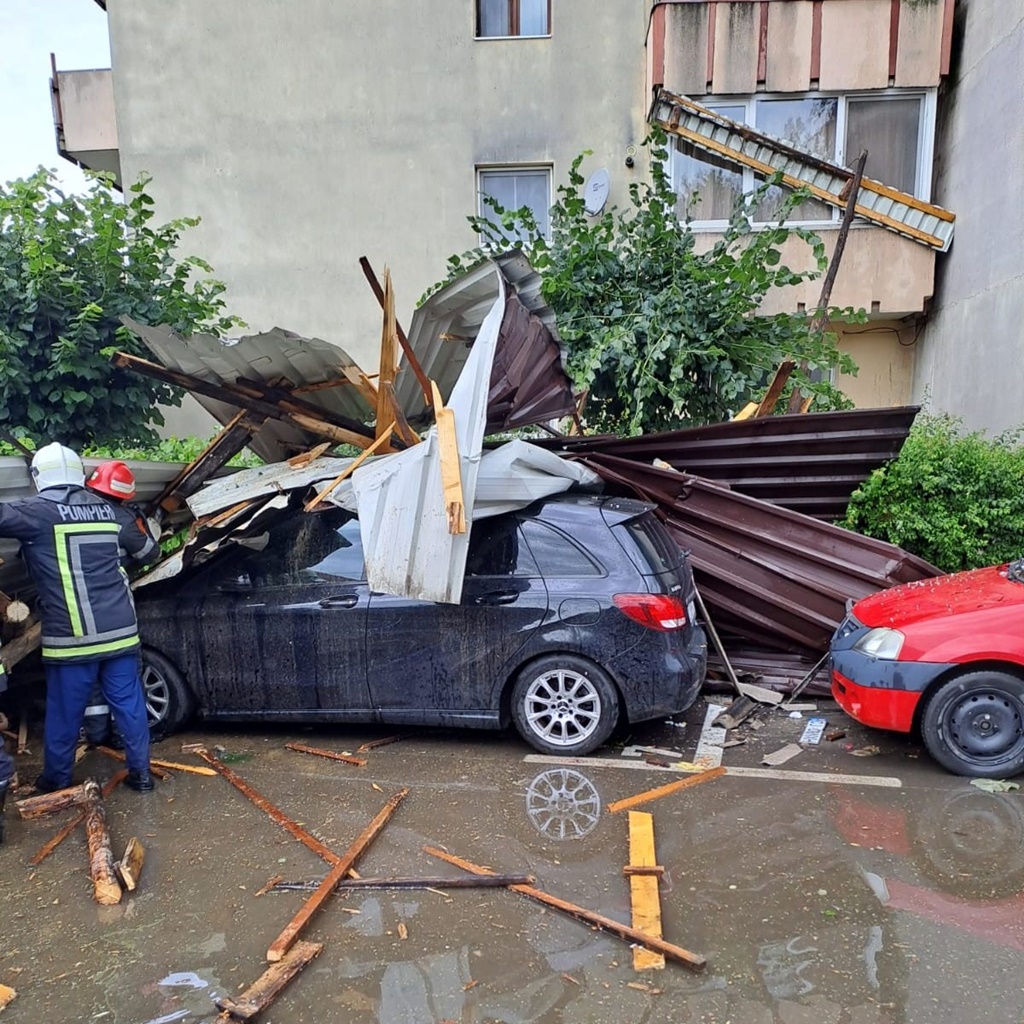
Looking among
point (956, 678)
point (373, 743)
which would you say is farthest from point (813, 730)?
point (373, 743)

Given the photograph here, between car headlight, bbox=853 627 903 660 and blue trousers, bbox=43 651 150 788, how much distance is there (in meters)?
4.12

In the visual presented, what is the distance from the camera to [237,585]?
16.2 ft

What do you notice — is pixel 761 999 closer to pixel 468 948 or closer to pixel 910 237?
pixel 468 948

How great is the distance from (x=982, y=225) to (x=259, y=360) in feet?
29.2

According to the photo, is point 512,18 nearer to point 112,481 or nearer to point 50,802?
point 112,481

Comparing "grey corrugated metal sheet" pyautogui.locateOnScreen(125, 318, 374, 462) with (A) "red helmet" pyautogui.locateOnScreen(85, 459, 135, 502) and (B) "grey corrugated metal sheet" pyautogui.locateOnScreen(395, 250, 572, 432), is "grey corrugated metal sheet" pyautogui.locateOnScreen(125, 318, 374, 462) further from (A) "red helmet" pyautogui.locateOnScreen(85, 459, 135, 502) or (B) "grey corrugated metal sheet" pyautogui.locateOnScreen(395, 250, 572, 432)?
(A) "red helmet" pyautogui.locateOnScreen(85, 459, 135, 502)

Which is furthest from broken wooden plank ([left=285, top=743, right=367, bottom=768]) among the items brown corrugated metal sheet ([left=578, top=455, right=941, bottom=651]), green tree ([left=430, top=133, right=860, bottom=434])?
green tree ([left=430, top=133, right=860, bottom=434])

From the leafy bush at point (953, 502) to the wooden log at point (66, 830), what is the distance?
5.87 metres

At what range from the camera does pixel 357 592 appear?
480cm

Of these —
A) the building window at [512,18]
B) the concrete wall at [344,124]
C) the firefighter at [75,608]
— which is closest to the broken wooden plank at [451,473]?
the firefighter at [75,608]

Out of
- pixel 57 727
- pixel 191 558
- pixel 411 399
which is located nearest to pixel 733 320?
pixel 411 399

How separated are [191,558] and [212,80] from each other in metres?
9.59

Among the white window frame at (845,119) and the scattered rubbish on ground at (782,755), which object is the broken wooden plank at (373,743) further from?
the white window frame at (845,119)

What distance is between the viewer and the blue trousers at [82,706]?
4160 millimetres
